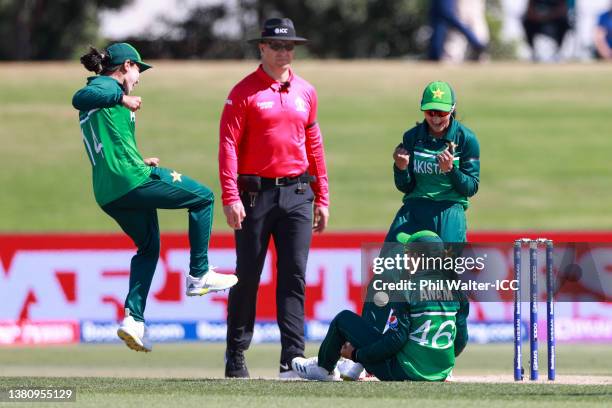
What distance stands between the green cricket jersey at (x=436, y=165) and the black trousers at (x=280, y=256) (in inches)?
31.3

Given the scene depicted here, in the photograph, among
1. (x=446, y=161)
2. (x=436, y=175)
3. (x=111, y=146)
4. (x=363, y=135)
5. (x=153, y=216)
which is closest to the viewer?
(x=111, y=146)

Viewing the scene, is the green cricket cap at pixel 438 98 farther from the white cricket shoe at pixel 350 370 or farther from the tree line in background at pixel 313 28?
the tree line in background at pixel 313 28

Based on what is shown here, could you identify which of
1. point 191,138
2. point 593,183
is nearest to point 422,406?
point 593,183

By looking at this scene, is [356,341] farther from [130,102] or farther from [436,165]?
[130,102]

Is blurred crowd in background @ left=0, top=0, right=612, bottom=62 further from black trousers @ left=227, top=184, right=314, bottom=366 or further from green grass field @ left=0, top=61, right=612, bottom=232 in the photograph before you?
black trousers @ left=227, top=184, right=314, bottom=366

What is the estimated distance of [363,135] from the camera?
34312 millimetres

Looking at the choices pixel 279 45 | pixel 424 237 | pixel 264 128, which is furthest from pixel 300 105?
pixel 424 237

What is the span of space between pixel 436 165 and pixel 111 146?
6.97 feet

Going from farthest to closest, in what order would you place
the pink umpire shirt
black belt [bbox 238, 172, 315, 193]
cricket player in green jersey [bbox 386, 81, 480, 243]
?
black belt [bbox 238, 172, 315, 193] < the pink umpire shirt < cricket player in green jersey [bbox 386, 81, 480, 243]

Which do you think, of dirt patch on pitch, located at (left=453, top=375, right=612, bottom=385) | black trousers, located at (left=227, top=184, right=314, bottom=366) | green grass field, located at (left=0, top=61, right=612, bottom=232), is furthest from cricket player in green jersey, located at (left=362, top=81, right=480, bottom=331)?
green grass field, located at (left=0, top=61, right=612, bottom=232)

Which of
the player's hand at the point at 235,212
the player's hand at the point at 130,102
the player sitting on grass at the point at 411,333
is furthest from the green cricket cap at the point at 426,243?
the player's hand at the point at 130,102

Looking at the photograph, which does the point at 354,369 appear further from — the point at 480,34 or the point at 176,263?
the point at 480,34

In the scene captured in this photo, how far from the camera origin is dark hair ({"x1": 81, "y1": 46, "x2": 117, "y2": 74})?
9.09 meters

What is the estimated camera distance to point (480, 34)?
128 ft
